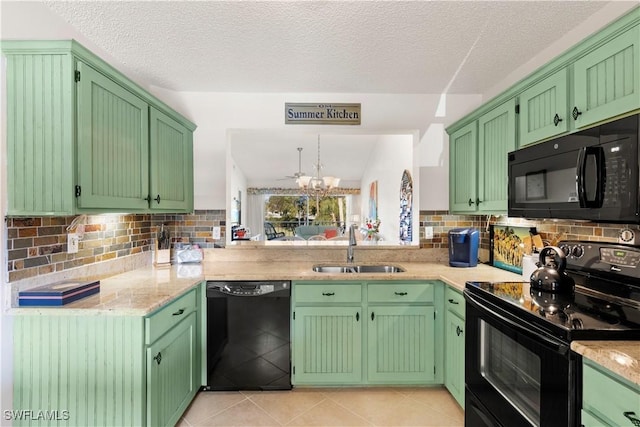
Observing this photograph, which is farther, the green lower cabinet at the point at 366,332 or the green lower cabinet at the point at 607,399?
the green lower cabinet at the point at 366,332

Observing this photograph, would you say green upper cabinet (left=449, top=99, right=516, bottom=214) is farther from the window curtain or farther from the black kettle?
the window curtain

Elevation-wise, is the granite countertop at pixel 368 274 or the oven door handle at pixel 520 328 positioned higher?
the granite countertop at pixel 368 274

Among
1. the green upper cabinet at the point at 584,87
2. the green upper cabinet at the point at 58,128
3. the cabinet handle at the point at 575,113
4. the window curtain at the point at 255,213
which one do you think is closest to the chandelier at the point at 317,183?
the window curtain at the point at 255,213

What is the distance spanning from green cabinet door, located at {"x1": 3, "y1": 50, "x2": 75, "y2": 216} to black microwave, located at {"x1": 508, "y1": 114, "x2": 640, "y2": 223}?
2229mm

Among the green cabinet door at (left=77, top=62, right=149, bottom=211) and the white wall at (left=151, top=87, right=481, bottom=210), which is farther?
the white wall at (left=151, top=87, right=481, bottom=210)

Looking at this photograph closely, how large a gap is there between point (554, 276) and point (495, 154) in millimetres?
912

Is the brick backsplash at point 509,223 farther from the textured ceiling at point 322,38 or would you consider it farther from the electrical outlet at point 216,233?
the electrical outlet at point 216,233

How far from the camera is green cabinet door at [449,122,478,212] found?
246cm

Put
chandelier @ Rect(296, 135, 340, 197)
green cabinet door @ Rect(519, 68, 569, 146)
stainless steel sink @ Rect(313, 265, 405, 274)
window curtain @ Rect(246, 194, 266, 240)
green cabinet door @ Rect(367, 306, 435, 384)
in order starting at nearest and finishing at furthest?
green cabinet door @ Rect(519, 68, 569, 146)
green cabinet door @ Rect(367, 306, 435, 384)
stainless steel sink @ Rect(313, 265, 405, 274)
chandelier @ Rect(296, 135, 340, 197)
window curtain @ Rect(246, 194, 266, 240)

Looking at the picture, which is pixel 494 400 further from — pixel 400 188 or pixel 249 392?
pixel 400 188

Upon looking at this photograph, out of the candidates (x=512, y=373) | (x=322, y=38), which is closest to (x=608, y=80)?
(x=512, y=373)

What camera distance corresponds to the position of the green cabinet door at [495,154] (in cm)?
202

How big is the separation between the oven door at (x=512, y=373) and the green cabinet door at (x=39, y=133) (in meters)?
2.04

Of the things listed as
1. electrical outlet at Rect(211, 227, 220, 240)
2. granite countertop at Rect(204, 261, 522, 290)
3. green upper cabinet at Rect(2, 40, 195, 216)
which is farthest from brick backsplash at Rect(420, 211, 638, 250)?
green upper cabinet at Rect(2, 40, 195, 216)
